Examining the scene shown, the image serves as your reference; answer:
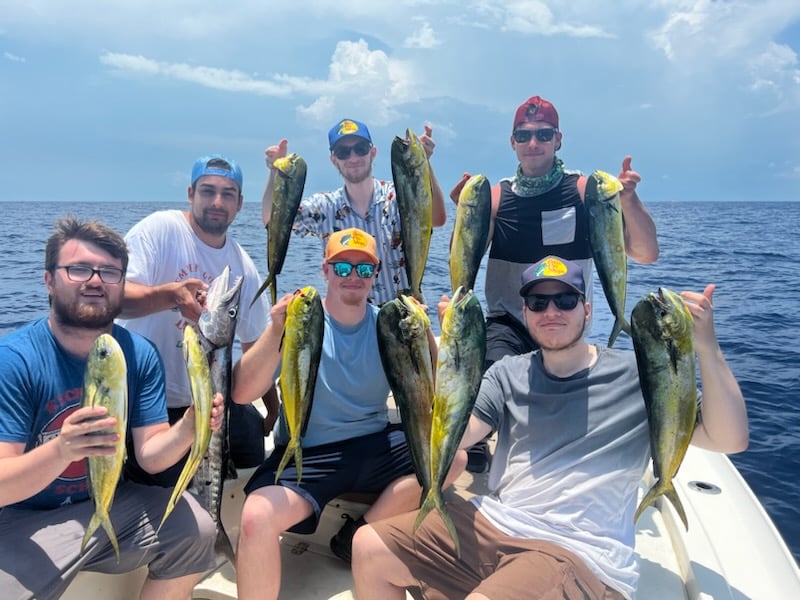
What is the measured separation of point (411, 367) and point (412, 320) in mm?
205

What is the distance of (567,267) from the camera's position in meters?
2.38

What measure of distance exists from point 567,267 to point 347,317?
103 cm

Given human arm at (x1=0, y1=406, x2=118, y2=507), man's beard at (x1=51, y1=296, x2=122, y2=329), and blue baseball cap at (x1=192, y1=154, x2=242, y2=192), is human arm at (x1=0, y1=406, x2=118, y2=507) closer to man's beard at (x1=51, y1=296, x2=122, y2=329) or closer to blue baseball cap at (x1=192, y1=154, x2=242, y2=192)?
man's beard at (x1=51, y1=296, x2=122, y2=329)

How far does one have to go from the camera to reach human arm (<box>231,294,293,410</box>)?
7.98 feet

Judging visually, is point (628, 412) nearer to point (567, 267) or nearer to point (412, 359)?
point (567, 267)

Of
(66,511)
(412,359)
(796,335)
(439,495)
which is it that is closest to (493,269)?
(412,359)

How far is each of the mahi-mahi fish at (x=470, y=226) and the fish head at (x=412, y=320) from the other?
71 centimetres

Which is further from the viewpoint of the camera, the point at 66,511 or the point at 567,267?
the point at 567,267

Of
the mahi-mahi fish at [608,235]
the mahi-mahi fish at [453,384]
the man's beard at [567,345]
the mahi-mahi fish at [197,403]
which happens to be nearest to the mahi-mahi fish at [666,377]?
the man's beard at [567,345]

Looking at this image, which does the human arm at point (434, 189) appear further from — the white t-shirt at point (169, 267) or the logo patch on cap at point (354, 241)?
the white t-shirt at point (169, 267)

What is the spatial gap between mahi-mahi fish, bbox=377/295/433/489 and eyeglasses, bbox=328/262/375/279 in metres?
0.35

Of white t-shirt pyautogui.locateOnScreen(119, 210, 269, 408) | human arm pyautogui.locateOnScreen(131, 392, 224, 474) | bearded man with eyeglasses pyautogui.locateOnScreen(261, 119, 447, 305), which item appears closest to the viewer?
human arm pyautogui.locateOnScreen(131, 392, 224, 474)

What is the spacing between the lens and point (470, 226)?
2996 millimetres

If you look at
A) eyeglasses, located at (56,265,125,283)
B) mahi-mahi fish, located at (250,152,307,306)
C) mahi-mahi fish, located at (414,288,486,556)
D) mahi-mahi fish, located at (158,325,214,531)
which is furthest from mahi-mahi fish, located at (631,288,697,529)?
eyeglasses, located at (56,265,125,283)
